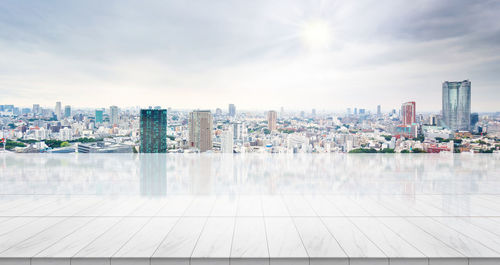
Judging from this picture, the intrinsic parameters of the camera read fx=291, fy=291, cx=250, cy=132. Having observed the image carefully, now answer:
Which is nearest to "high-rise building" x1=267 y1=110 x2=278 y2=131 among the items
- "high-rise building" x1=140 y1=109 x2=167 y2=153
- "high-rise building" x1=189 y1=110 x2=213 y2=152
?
"high-rise building" x1=189 y1=110 x2=213 y2=152

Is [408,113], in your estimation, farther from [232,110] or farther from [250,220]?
[250,220]

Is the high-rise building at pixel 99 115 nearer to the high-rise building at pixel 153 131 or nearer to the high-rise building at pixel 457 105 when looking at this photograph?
the high-rise building at pixel 153 131

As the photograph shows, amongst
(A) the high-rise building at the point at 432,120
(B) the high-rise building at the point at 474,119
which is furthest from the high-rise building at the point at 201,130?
(B) the high-rise building at the point at 474,119

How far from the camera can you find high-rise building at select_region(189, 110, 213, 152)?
728 cm

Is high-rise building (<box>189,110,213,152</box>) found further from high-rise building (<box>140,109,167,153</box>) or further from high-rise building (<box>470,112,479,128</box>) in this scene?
high-rise building (<box>470,112,479,128</box>)

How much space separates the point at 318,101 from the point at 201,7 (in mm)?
5142

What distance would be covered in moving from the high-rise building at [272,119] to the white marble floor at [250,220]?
4885 millimetres

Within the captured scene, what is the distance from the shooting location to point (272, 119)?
9.05m

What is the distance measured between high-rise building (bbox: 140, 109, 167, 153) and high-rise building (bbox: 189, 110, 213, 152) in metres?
0.70

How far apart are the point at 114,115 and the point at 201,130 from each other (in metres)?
3.24

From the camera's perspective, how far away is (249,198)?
2781 millimetres

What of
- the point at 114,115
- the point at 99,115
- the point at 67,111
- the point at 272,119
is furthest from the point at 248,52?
the point at 67,111

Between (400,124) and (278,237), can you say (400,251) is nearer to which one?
(278,237)

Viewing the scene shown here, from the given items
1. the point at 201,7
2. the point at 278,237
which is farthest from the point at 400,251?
the point at 201,7
